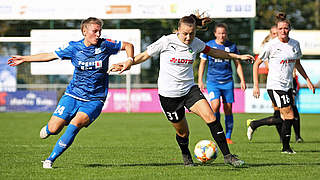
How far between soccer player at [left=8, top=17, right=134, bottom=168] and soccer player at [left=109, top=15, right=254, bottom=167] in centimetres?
47

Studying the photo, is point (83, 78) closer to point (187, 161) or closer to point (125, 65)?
point (125, 65)

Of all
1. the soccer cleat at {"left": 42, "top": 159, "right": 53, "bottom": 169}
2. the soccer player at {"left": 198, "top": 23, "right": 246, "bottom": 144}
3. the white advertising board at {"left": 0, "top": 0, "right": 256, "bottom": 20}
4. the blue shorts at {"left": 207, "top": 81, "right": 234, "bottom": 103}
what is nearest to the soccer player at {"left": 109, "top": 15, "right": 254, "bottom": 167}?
the soccer cleat at {"left": 42, "top": 159, "right": 53, "bottom": 169}

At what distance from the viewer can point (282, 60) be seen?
10008 mm

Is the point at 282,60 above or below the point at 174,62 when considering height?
below

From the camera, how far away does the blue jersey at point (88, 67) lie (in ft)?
26.5

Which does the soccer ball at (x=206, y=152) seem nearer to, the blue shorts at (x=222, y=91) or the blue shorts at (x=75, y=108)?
the blue shorts at (x=75, y=108)

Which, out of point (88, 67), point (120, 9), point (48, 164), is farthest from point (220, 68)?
point (120, 9)

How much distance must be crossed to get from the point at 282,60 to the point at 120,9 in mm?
20600

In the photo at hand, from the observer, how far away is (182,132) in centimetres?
824

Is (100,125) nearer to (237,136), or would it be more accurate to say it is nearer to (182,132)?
(237,136)

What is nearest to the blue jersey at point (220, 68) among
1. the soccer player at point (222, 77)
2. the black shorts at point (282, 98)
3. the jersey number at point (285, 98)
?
the soccer player at point (222, 77)

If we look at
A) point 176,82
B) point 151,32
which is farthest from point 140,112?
point 176,82

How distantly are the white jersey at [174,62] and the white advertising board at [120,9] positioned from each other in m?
21.4

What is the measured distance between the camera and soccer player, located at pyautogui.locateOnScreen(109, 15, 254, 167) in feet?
25.3
